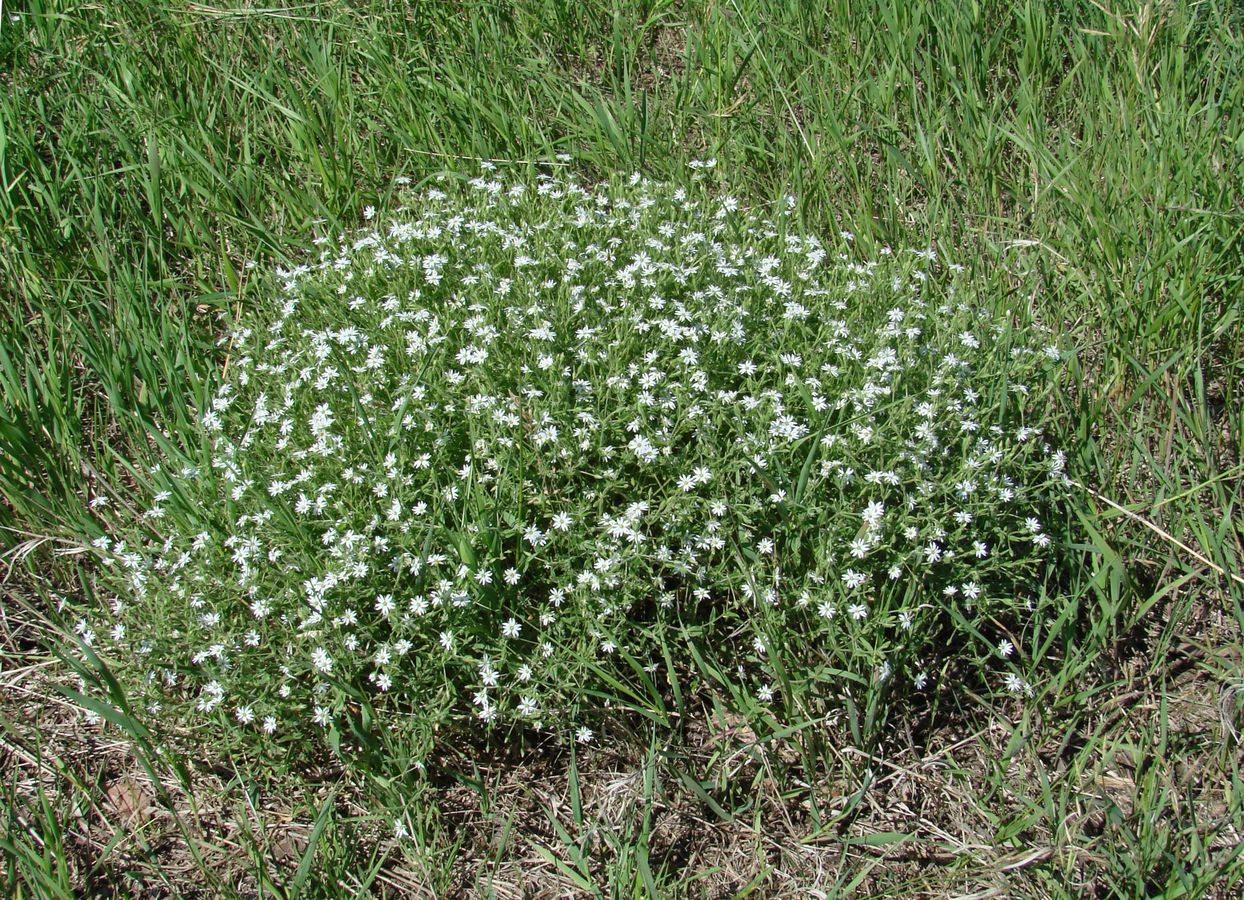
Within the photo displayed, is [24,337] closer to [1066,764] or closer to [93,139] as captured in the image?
[93,139]

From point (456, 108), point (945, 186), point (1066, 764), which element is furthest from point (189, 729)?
point (945, 186)

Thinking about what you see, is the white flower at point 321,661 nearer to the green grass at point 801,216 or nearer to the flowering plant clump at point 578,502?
the flowering plant clump at point 578,502

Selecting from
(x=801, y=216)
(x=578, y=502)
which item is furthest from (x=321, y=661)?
(x=801, y=216)

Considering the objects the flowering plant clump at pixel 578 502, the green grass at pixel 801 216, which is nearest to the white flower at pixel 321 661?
the flowering plant clump at pixel 578 502

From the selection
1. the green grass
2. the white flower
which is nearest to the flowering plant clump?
the white flower

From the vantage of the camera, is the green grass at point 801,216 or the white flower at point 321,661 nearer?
the white flower at point 321,661

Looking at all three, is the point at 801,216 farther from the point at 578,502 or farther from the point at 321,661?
the point at 321,661
